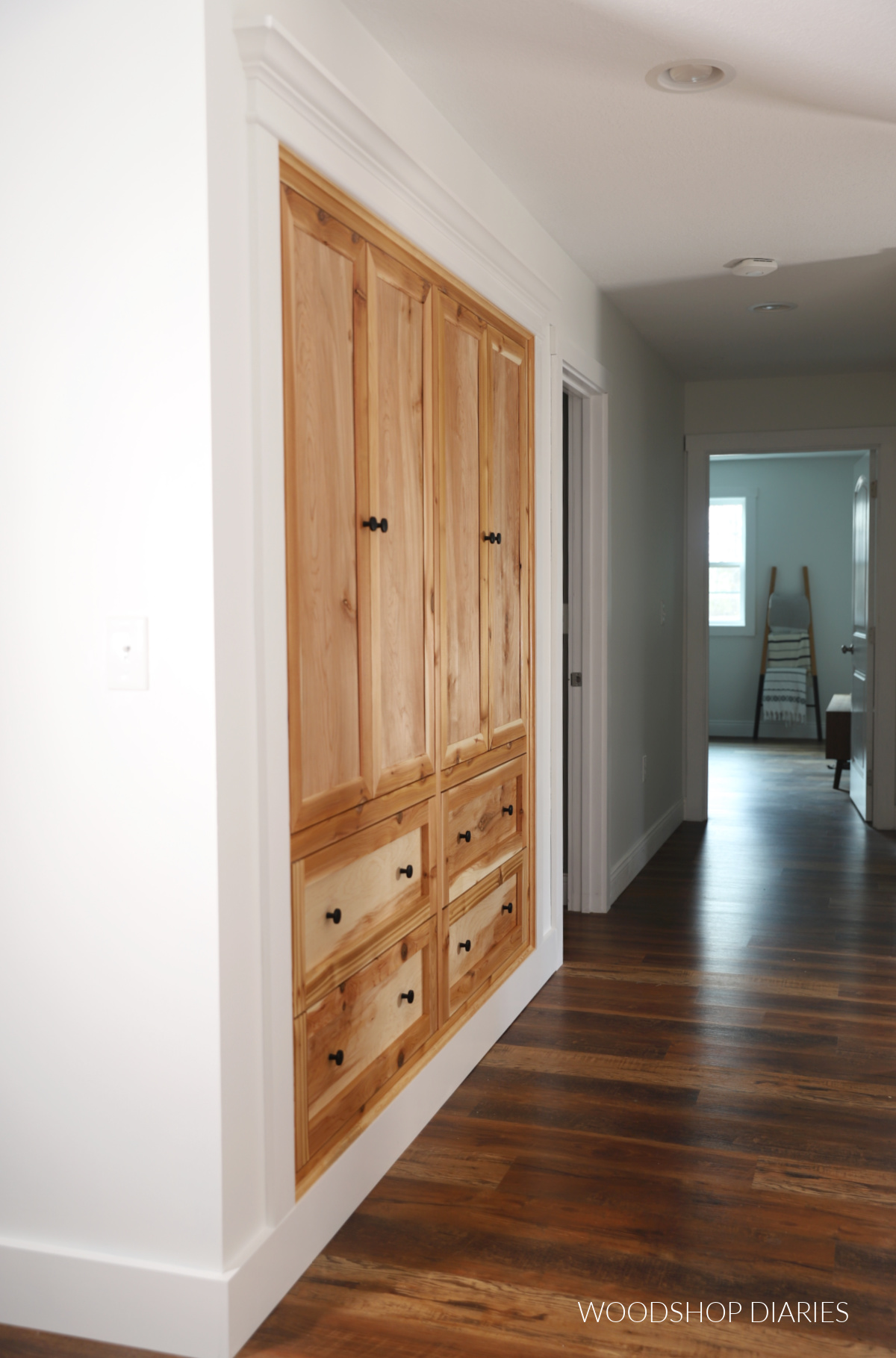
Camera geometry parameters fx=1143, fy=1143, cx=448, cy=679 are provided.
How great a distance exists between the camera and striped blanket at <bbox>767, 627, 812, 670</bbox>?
10023 millimetres

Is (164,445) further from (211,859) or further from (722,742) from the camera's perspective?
(722,742)

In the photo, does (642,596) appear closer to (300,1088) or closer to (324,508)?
(324,508)

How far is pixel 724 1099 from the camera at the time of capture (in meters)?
2.77

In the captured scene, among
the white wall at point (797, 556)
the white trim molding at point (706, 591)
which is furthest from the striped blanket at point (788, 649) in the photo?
the white trim molding at point (706, 591)

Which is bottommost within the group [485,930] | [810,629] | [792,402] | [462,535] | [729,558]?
[485,930]

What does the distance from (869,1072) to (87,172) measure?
269cm

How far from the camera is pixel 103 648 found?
1.81m

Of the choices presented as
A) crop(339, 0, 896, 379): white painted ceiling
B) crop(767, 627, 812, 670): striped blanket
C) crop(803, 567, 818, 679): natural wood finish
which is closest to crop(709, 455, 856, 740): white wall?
crop(803, 567, 818, 679): natural wood finish

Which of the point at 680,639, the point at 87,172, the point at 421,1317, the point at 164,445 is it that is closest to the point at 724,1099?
the point at 421,1317

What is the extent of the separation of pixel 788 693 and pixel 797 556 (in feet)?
4.01

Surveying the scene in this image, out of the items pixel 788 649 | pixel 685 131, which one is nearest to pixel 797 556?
pixel 788 649

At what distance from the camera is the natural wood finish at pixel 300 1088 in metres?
2.02

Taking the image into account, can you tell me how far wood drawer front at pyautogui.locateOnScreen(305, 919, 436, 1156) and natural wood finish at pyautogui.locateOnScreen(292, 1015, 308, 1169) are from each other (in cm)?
2

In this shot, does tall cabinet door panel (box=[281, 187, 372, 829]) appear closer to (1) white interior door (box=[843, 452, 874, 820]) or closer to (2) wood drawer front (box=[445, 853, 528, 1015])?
(2) wood drawer front (box=[445, 853, 528, 1015])
